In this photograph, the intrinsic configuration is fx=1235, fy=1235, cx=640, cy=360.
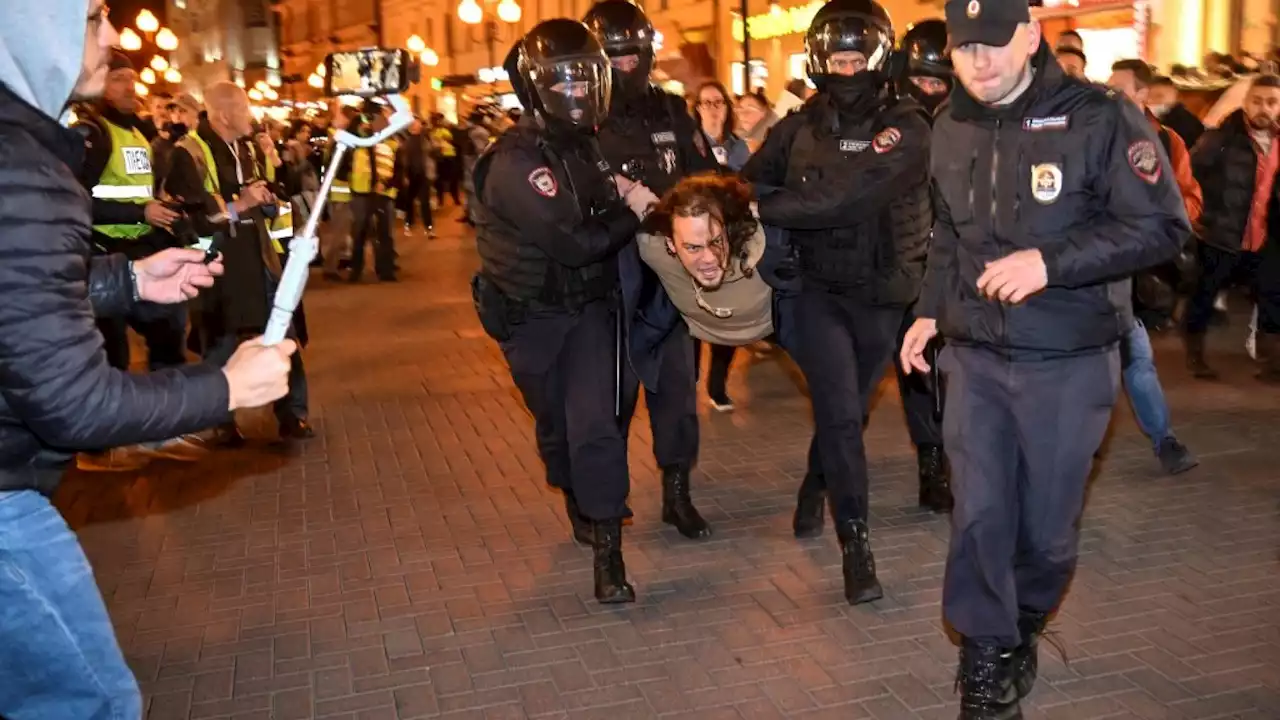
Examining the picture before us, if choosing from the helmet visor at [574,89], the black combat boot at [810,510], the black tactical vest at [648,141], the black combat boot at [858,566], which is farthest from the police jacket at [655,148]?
the black combat boot at [858,566]

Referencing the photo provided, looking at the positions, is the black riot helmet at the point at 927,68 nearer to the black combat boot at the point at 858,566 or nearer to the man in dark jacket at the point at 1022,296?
the black combat boot at the point at 858,566

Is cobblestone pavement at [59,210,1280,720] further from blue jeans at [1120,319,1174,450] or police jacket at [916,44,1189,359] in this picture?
police jacket at [916,44,1189,359]

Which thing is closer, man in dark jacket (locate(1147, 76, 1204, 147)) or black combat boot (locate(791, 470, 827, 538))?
black combat boot (locate(791, 470, 827, 538))

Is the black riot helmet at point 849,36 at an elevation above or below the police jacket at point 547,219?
above

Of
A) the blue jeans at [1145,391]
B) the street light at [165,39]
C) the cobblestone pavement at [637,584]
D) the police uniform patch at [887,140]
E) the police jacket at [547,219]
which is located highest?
the street light at [165,39]

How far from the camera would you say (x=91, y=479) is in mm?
6848

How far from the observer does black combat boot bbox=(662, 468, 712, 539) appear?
551 centimetres

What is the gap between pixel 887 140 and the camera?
454cm

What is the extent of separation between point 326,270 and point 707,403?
9.21 m

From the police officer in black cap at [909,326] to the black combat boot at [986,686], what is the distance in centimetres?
153

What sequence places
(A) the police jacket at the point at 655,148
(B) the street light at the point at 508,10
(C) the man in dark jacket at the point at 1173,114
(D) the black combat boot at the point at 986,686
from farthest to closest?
(B) the street light at the point at 508,10, (C) the man in dark jacket at the point at 1173,114, (A) the police jacket at the point at 655,148, (D) the black combat boot at the point at 986,686

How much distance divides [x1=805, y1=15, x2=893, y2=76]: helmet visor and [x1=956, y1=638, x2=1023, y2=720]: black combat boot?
2.12 m

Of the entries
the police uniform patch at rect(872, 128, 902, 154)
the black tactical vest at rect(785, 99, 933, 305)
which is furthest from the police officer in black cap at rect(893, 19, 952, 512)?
the police uniform patch at rect(872, 128, 902, 154)

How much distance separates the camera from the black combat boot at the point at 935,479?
569 cm
